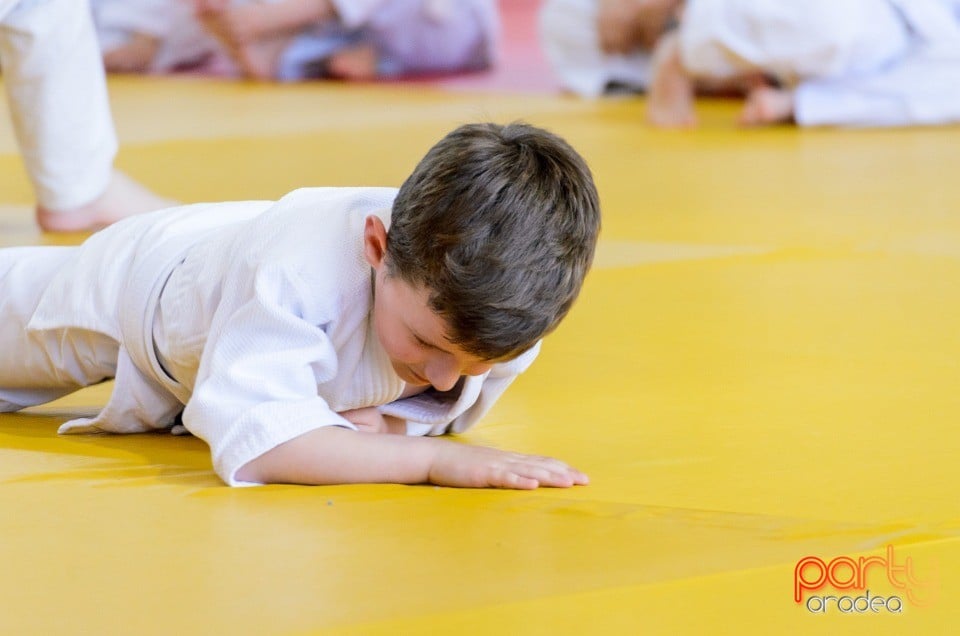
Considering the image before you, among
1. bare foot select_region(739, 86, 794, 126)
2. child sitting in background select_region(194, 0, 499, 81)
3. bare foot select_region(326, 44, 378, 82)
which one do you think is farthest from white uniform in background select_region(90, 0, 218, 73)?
bare foot select_region(739, 86, 794, 126)

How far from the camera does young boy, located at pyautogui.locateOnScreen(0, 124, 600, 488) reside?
939 mm

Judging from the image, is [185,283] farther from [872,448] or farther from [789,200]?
[789,200]

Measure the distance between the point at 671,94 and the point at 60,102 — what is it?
1.50 m

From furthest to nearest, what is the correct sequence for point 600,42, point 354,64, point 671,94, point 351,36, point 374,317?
1. point 351,36
2. point 354,64
3. point 600,42
4. point 671,94
5. point 374,317

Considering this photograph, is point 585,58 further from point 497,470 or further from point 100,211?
point 497,470

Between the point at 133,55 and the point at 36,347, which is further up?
the point at 36,347

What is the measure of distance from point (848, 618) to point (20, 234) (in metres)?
1.49

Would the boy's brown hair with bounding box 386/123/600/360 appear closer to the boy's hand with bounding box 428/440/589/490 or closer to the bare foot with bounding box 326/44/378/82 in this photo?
the boy's hand with bounding box 428/440/589/490

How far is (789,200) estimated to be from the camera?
2.10m

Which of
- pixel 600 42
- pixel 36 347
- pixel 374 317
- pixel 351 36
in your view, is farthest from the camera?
pixel 351 36

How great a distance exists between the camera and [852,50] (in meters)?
2.84

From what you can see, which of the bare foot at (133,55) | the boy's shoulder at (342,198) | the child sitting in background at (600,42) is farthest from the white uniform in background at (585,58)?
the boy's shoulder at (342,198)

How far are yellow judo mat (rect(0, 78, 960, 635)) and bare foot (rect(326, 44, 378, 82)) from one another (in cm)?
189

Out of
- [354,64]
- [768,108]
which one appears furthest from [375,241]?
[354,64]
